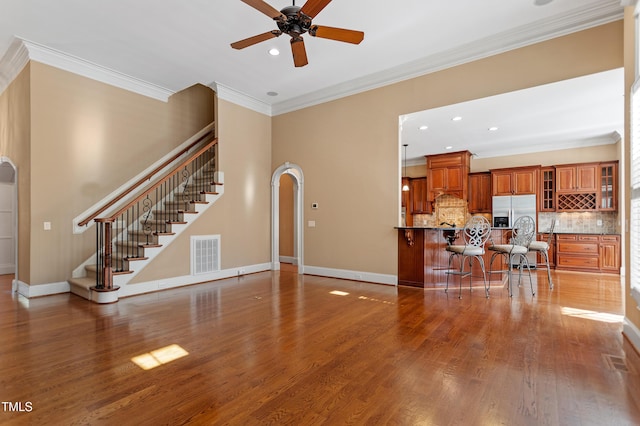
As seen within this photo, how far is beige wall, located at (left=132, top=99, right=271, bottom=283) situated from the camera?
6.05m

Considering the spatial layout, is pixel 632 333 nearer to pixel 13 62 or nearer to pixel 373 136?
pixel 373 136

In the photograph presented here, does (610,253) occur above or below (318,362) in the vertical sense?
above

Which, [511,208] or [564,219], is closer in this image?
[564,219]

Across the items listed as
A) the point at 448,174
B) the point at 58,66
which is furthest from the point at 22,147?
the point at 448,174

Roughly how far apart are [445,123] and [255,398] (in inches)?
228

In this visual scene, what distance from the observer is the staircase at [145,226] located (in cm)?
454

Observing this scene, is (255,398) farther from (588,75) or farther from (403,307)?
(588,75)

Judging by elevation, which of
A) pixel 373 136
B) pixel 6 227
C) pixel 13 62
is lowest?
pixel 6 227

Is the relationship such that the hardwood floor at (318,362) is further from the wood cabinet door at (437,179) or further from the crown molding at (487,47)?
the wood cabinet door at (437,179)

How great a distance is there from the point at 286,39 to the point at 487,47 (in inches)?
112

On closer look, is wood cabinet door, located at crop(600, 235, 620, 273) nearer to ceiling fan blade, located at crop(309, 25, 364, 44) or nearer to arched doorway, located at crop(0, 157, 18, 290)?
ceiling fan blade, located at crop(309, 25, 364, 44)

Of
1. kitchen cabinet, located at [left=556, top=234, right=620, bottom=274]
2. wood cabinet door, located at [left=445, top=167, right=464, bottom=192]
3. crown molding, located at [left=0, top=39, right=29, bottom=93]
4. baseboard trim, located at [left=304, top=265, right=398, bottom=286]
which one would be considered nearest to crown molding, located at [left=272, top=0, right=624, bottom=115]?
baseboard trim, located at [left=304, top=265, right=398, bottom=286]

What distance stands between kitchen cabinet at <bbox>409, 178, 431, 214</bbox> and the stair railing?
6089 millimetres

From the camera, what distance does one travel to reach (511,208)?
27.1ft
